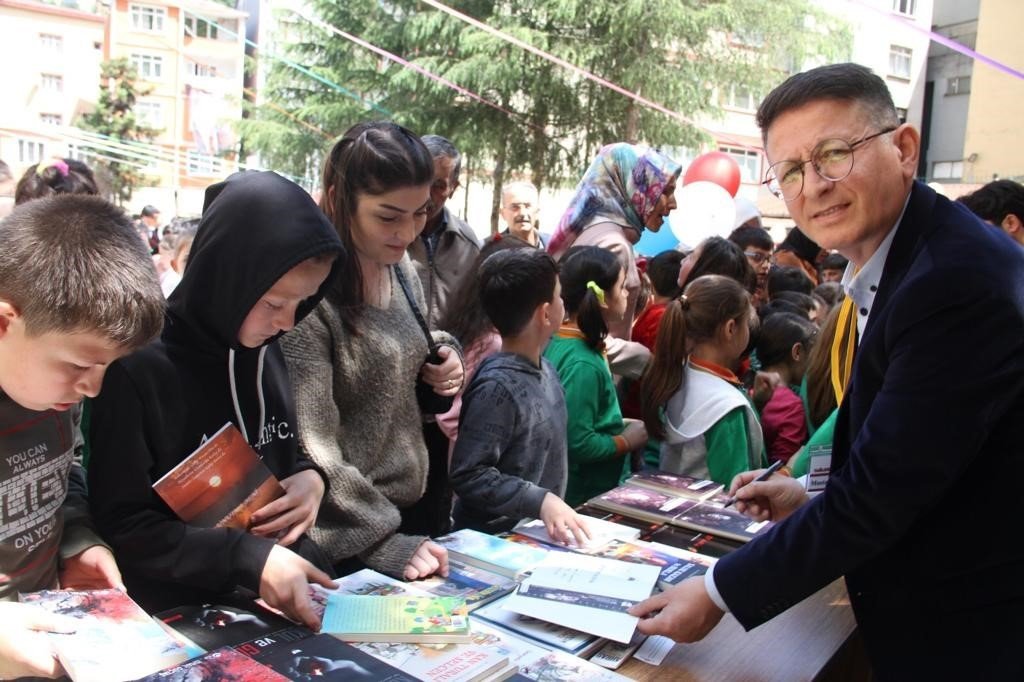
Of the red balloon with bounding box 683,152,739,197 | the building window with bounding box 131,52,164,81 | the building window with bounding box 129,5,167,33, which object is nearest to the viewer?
the red balloon with bounding box 683,152,739,197

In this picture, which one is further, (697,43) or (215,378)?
(697,43)

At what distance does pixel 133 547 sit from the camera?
51.3 inches

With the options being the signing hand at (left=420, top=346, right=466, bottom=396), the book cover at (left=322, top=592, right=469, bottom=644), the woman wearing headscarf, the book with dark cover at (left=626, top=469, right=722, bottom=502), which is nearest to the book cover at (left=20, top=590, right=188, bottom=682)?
the book cover at (left=322, top=592, right=469, bottom=644)

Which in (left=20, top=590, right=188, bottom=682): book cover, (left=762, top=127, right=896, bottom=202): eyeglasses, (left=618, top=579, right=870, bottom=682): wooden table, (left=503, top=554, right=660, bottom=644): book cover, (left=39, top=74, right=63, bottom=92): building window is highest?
(left=39, top=74, right=63, bottom=92): building window

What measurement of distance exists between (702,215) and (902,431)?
5312mm

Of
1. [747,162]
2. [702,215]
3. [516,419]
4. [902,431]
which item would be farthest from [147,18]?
[902,431]

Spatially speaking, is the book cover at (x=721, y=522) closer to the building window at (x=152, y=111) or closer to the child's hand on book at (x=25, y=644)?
the child's hand on book at (x=25, y=644)

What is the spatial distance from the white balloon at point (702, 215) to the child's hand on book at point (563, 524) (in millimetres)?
4628

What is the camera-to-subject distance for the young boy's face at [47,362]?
45.3 inches

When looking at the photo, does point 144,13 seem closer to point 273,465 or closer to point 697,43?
point 697,43

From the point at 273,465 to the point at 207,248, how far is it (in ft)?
1.41

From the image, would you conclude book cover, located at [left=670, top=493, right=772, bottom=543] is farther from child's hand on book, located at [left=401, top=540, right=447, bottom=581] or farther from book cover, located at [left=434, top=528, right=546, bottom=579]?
child's hand on book, located at [left=401, top=540, right=447, bottom=581]

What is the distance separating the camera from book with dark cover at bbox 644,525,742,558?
5.94ft

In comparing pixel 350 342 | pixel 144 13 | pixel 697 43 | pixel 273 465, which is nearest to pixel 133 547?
pixel 273 465
